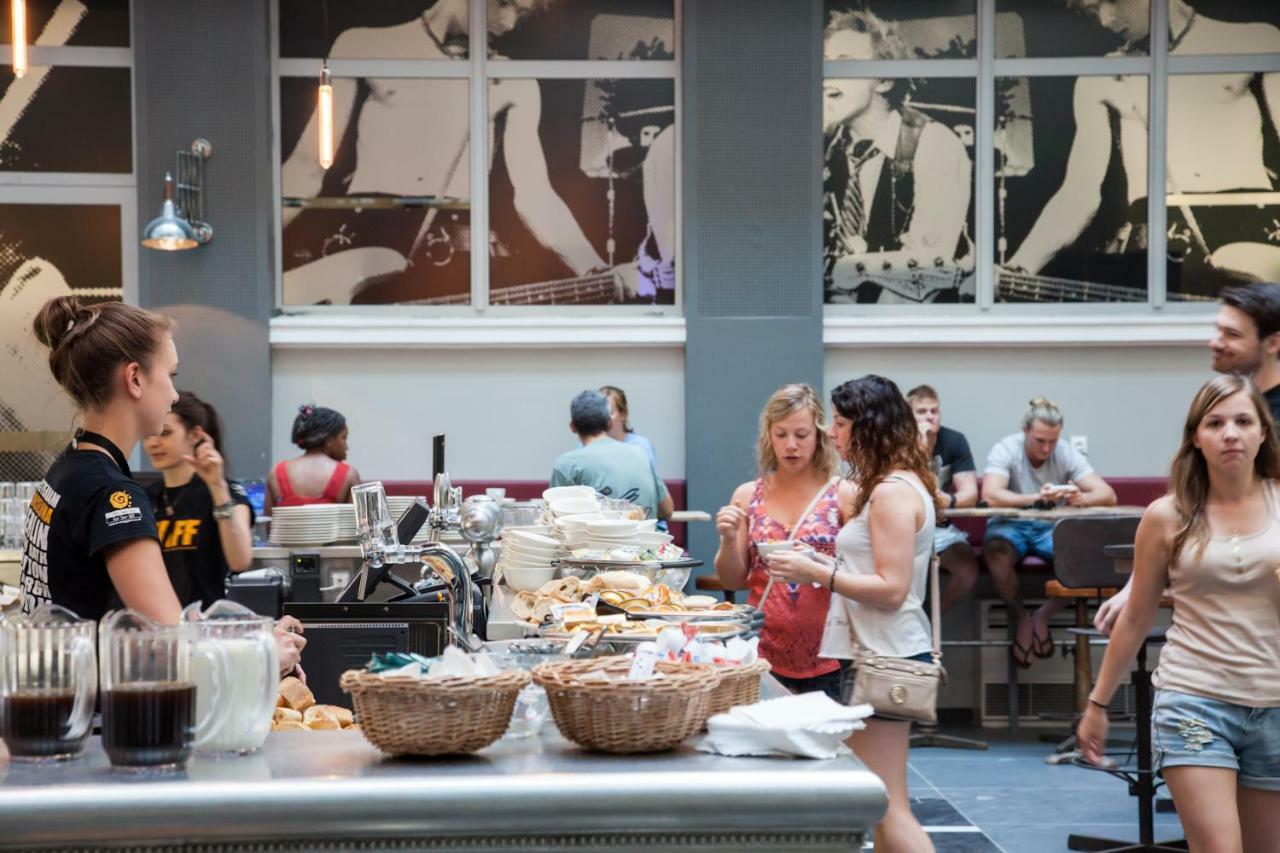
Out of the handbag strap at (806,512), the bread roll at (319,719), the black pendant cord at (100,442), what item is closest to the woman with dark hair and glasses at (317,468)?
the handbag strap at (806,512)

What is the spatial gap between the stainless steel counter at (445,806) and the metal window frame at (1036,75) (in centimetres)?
699

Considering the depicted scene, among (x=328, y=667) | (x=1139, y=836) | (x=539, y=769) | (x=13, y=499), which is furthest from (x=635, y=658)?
(x=13, y=499)

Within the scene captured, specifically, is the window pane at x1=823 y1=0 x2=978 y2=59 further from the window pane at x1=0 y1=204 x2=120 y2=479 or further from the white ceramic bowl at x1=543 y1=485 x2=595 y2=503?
the white ceramic bowl at x1=543 y1=485 x2=595 y2=503

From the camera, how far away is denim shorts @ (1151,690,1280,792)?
296cm

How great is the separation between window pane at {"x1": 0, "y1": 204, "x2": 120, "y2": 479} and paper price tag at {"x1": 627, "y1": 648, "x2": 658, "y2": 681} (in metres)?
7.43

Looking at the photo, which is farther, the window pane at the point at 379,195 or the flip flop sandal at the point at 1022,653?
the window pane at the point at 379,195

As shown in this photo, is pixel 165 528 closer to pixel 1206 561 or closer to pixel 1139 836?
pixel 1206 561

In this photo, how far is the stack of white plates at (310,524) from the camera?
6035 millimetres

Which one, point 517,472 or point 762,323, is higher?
A: point 762,323

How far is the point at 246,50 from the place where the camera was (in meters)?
8.51

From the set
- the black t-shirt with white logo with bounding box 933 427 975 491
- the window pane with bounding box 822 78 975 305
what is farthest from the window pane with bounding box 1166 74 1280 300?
the black t-shirt with white logo with bounding box 933 427 975 491

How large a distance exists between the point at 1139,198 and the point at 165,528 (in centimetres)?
663

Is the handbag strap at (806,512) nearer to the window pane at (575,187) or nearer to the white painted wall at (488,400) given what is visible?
the white painted wall at (488,400)

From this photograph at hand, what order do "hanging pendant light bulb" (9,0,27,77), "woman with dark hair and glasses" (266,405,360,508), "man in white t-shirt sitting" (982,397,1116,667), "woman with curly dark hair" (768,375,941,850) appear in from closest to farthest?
"woman with curly dark hair" (768,375,941,850) → "hanging pendant light bulb" (9,0,27,77) → "woman with dark hair and glasses" (266,405,360,508) → "man in white t-shirt sitting" (982,397,1116,667)
